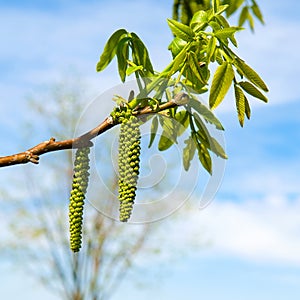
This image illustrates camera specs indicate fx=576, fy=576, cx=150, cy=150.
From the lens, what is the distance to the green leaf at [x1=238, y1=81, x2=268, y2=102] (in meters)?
0.80

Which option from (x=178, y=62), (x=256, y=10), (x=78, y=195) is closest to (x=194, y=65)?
(x=178, y=62)

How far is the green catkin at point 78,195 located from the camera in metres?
0.75

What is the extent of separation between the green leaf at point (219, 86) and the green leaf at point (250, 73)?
2 cm

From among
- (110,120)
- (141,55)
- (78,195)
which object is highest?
(141,55)

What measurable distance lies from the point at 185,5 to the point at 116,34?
63 cm

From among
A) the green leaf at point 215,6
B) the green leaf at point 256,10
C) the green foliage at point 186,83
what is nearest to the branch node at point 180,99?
the green foliage at point 186,83

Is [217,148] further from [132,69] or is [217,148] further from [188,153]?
[132,69]

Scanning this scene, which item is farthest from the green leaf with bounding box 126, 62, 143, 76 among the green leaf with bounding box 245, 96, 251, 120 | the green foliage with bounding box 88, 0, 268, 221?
the green leaf with bounding box 245, 96, 251, 120

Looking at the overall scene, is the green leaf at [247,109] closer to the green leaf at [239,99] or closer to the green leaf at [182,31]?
the green leaf at [239,99]

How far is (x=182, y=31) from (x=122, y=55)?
11 cm

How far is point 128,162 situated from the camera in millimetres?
752

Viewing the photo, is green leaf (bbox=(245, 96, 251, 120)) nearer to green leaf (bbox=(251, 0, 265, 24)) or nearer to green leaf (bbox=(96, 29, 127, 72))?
green leaf (bbox=(96, 29, 127, 72))

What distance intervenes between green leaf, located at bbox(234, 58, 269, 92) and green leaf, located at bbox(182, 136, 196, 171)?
0.19m

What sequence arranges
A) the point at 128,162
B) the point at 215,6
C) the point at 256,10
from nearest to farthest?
the point at 128,162 < the point at 215,6 < the point at 256,10
